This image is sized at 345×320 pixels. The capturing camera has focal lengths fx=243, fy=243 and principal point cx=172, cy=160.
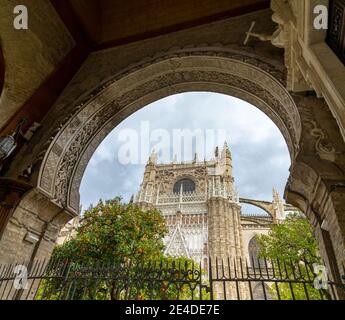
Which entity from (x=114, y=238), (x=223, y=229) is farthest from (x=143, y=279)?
(x=223, y=229)

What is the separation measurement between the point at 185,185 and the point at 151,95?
27.2 metres

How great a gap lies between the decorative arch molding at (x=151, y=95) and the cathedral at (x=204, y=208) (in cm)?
1814

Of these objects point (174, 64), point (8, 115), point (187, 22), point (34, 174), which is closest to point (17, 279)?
point (34, 174)

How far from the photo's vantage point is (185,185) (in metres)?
33.7

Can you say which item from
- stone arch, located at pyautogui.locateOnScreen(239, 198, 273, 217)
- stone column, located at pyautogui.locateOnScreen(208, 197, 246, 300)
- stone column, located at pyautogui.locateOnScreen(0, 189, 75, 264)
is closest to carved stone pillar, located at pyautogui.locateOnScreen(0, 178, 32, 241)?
stone column, located at pyautogui.locateOnScreen(0, 189, 75, 264)

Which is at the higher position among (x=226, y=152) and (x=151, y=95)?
(x=226, y=152)

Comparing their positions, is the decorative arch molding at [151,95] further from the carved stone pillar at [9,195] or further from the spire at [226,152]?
the spire at [226,152]

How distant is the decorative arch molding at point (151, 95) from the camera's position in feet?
17.0

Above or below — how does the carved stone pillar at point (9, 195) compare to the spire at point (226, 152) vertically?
below

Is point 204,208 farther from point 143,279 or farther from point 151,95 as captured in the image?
point 143,279

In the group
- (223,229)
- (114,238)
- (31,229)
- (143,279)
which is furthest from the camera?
(223,229)

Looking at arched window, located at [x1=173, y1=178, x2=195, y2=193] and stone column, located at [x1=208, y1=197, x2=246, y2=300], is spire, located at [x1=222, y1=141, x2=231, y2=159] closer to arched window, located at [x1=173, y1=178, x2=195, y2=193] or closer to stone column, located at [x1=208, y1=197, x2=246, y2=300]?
arched window, located at [x1=173, y1=178, x2=195, y2=193]

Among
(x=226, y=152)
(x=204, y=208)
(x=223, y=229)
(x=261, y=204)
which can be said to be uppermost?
(x=226, y=152)

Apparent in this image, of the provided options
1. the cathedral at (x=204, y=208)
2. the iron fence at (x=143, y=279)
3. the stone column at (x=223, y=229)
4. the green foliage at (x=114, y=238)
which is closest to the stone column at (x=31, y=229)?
the iron fence at (x=143, y=279)
